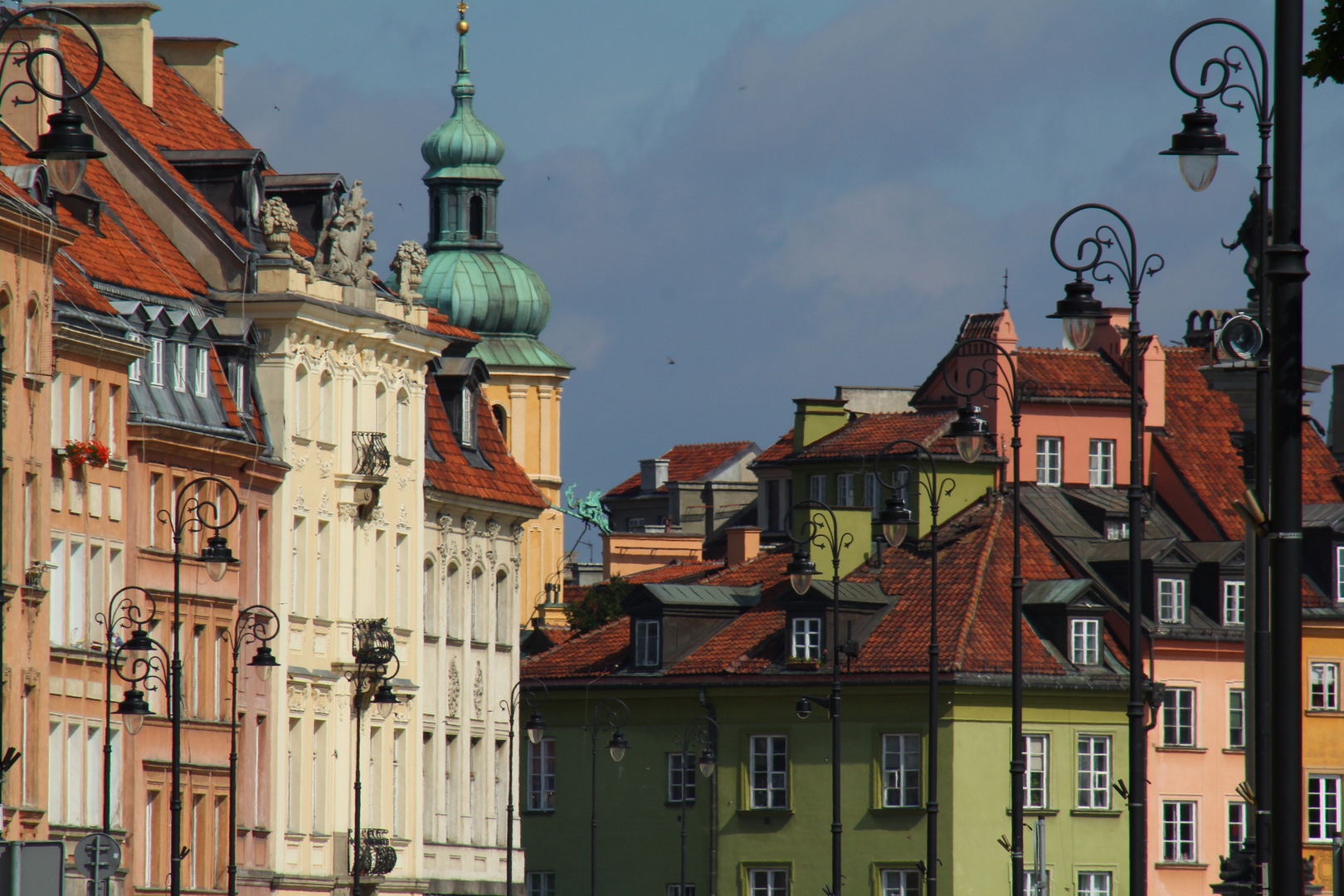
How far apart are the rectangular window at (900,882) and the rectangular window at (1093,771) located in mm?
4682

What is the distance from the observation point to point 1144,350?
8156 cm

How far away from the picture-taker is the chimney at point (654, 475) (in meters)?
144

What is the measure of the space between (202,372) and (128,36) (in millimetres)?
9464

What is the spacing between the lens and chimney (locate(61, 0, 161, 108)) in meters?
63.7

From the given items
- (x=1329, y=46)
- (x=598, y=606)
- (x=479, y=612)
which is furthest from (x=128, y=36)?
(x=1329, y=46)

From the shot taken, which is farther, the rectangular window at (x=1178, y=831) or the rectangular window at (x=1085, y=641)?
the rectangular window at (x=1178, y=831)

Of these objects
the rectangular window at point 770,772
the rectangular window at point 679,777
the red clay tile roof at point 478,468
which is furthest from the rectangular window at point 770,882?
the red clay tile roof at point 478,468

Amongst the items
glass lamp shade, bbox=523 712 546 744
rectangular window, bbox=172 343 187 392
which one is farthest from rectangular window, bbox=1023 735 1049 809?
rectangular window, bbox=172 343 187 392

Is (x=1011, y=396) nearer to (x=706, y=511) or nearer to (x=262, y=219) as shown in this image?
(x=262, y=219)

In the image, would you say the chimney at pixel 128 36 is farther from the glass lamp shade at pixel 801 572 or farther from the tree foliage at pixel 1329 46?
the tree foliage at pixel 1329 46

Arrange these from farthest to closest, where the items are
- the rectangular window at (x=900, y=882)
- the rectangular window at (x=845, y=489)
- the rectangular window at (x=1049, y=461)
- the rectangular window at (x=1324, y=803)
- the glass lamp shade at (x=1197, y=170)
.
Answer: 1. the rectangular window at (x=845, y=489)
2. the rectangular window at (x=1049, y=461)
3. the rectangular window at (x=1324, y=803)
4. the rectangular window at (x=900, y=882)
5. the glass lamp shade at (x=1197, y=170)

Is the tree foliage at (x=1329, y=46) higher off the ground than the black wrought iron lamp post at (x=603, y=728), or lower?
higher

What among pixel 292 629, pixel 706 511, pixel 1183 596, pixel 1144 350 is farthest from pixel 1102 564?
pixel 706 511

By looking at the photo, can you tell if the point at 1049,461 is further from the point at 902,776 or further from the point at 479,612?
the point at 479,612
